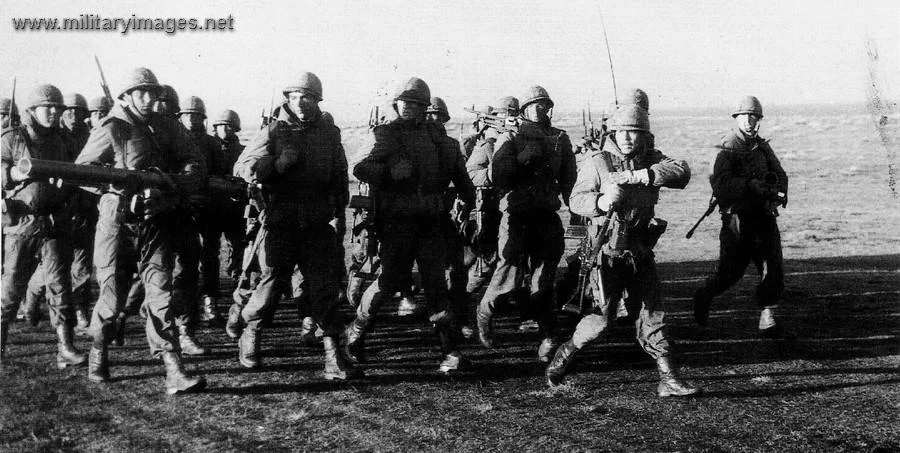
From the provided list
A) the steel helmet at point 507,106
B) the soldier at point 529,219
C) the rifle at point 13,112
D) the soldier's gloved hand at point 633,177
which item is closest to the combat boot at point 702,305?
the soldier at point 529,219

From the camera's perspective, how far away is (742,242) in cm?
774

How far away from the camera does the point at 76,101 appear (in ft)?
30.2

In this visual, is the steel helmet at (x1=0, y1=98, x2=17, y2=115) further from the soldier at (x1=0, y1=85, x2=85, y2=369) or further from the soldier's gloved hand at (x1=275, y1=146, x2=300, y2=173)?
the soldier's gloved hand at (x1=275, y1=146, x2=300, y2=173)

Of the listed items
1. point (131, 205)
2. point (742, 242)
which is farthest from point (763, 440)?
point (131, 205)

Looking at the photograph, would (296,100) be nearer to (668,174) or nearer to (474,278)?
(668,174)

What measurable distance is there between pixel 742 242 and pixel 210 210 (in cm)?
581

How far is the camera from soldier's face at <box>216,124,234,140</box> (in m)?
9.98

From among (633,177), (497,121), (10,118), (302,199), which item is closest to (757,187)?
(633,177)

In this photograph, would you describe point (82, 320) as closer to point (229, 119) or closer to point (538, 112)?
point (229, 119)

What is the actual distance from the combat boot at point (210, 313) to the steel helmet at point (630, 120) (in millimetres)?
5132

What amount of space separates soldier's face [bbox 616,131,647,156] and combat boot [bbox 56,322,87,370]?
193 inches

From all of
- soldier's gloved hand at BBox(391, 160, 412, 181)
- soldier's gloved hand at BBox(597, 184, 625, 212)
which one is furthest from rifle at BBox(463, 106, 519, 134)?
soldier's gloved hand at BBox(597, 184, 625, 212)

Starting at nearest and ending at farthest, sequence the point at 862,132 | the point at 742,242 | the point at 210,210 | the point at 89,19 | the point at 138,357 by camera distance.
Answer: the point at 89,19 → the point at 138,357 → the point at 742,242 → the point at 210,210 → the point at 862,132

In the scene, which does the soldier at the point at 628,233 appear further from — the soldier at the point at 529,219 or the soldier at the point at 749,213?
the soldier at the point at 749,213
